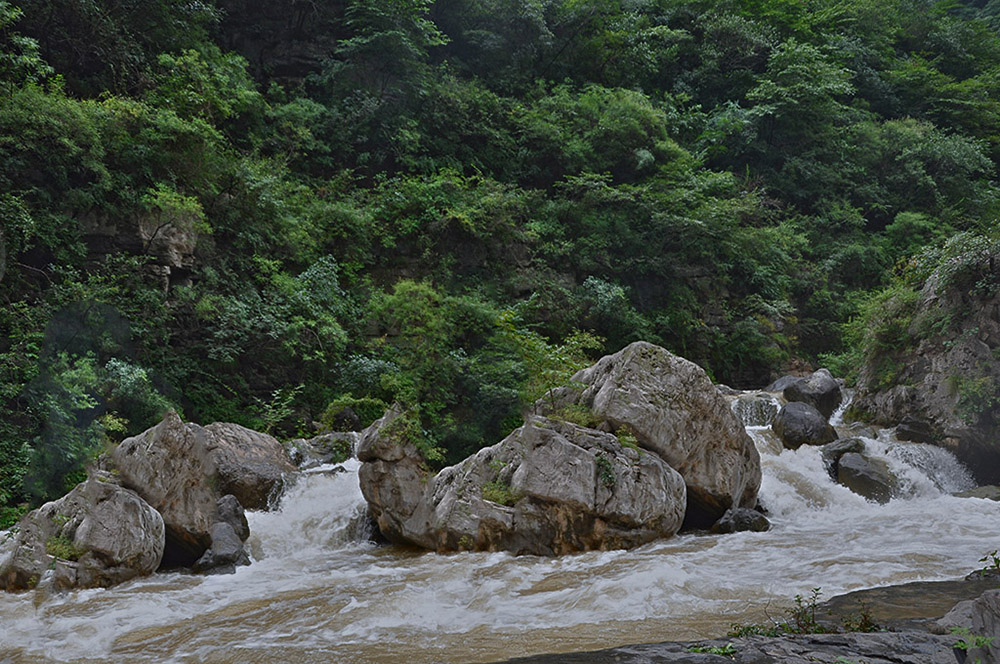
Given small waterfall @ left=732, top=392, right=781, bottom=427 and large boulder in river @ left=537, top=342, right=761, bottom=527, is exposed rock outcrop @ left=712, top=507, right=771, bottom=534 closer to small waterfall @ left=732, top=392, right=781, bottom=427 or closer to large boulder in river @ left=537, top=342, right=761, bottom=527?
large boulder in river @ left=537, top=342, right=761, bottom=527

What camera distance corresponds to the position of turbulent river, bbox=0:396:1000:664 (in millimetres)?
5723

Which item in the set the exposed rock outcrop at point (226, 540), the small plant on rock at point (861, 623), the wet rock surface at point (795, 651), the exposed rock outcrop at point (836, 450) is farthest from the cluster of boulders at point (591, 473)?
the wet rock surface at point (795, 651)

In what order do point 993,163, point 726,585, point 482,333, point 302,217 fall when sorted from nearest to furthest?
1. point 726,585
2. point 482,333
3. point 302,217
4. point 993,163

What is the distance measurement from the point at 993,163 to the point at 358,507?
1148 inches

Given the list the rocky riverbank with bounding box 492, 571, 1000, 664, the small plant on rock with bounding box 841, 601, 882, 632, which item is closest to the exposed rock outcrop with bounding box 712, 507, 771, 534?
the rocky riverbank with bounding box 492, 571, 1000, 664

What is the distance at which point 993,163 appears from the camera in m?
25.8

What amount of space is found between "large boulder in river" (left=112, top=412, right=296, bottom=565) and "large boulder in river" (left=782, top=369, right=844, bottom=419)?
1225cm

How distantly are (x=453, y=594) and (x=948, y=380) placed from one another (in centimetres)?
1209

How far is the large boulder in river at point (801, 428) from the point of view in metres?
13.2

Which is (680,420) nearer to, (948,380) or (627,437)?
(627,437)

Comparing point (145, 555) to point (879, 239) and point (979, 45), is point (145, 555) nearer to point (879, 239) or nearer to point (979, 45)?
point (879, 239)

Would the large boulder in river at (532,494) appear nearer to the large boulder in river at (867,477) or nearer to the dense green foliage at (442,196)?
the dense green foliage at (442,196)

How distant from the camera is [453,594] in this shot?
23.3 ft

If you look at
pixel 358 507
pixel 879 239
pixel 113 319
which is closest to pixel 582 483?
pixel 358 507
